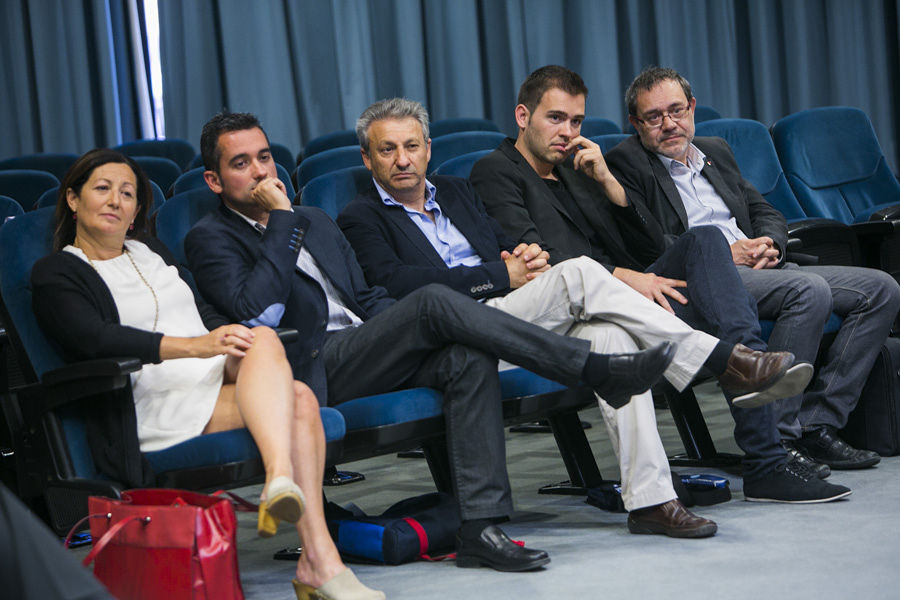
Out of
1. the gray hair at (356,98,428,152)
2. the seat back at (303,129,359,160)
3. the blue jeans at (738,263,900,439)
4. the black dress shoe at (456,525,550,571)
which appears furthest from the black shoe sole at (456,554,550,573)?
the seat back at (303,129,359,160)

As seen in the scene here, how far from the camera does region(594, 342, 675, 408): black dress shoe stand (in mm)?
2256

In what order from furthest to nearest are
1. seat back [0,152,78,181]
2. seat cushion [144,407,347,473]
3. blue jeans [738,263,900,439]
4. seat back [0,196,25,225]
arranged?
seat back [0,152,78,181], seat back [0,196,25,225], blue jeans [738,263,900,439], seat cushion [144,407,347,473]

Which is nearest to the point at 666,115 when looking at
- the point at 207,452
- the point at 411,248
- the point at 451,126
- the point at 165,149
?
the point at 411,248

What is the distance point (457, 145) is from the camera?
14.5 ft

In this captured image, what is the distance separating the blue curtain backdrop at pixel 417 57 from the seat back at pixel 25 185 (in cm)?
152

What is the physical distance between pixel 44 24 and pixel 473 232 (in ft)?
14.0

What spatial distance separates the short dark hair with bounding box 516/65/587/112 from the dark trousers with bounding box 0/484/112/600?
2.45 metres

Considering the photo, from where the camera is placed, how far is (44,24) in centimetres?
625

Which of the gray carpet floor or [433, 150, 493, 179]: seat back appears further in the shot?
[433, 150, 493, 179]: seat back

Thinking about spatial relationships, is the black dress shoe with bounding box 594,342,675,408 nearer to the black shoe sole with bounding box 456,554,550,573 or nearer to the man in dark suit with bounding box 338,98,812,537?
the man in dark suit with bounding box 338,98,812,537

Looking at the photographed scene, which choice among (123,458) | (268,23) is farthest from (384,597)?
(268,23)

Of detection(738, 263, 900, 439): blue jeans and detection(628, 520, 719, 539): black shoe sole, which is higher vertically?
detection(738, 263, 900, 439): blue jeans

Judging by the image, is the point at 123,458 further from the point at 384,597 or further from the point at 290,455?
the point at 384,597

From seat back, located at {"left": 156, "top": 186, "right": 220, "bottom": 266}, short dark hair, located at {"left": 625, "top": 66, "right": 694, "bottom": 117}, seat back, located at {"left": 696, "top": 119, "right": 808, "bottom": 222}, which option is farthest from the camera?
seat back, located at {"left": 696, "top": 119, "right": 808, "bottom": 222}
